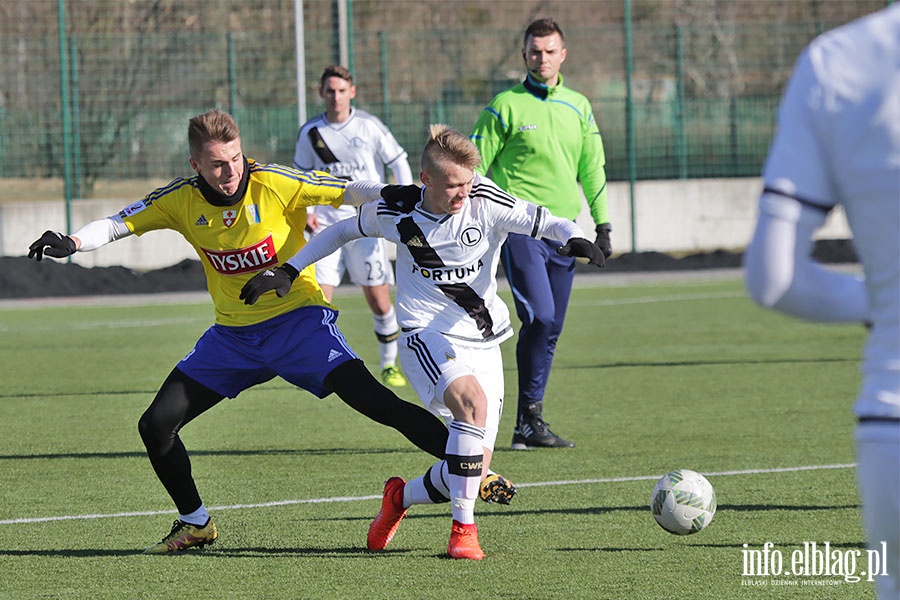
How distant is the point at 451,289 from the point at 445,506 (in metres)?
1.22

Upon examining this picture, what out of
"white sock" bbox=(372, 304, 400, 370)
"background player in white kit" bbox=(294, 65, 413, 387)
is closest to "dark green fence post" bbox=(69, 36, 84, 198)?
"background player in white kit" bbox=(294, 65, 413, 387)

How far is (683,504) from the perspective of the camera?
5.14m

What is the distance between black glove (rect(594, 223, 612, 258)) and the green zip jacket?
20 cm

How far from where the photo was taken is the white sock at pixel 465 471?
5.14 m

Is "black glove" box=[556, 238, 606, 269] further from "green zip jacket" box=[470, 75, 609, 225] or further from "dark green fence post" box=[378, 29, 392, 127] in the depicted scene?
"dark green fence post" box=[378, 29, 392, 127]

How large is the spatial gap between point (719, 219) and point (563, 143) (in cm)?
1456

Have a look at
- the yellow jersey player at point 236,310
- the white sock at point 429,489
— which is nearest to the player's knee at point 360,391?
the yellow jersey player at point 236,310

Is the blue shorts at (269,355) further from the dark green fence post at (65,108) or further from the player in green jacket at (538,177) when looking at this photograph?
the dark green fence post at (65,108)

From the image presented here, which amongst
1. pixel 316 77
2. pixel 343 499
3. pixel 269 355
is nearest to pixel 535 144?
pixel 343 499

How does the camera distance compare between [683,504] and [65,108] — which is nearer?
[683,504]

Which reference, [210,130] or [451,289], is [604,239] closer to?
[451,289]

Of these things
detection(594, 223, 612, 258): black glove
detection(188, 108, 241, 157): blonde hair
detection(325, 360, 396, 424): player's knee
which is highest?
detection(188, 108, 241, 157): blonde hair

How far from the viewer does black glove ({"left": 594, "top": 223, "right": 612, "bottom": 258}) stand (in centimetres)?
655

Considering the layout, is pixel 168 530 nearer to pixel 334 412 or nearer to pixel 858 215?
pixel 334 412
